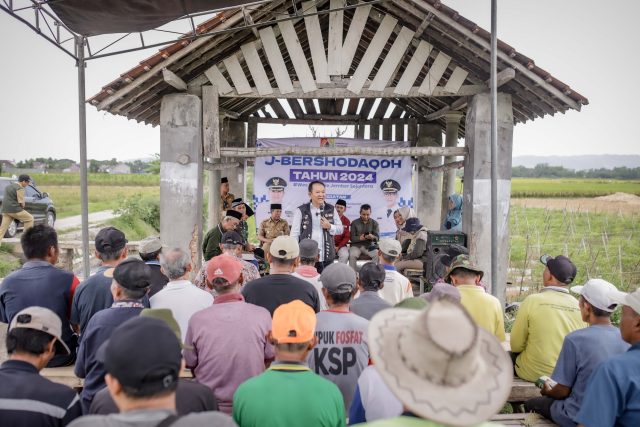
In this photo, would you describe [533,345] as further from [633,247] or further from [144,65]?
[633,247]

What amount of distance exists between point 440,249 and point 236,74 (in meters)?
4.24

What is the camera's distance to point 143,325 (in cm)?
188

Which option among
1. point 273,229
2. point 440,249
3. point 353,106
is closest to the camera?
point 440,249

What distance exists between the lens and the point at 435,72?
25.0 ft

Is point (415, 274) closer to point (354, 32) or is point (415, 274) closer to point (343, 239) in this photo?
point (343, 239)

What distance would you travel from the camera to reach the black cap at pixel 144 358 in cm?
179

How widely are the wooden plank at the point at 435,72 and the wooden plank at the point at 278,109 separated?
458 cm

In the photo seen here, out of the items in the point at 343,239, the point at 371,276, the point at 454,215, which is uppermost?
the point at 454,215

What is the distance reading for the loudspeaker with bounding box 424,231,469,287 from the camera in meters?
8.05

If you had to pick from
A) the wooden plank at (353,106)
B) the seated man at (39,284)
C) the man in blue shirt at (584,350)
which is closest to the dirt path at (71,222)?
the wooden plank at (353,106)

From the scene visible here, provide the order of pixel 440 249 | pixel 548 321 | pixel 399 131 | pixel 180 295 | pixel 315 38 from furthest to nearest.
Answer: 1. pixel 399 131
2. pixel 440 249
3. pixel 315 38
4. pixel 548 321
5. pixel 180 295

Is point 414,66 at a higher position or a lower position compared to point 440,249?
higher

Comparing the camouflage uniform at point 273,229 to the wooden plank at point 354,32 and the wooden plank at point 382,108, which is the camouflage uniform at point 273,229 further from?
the wooden plank at point 382,108

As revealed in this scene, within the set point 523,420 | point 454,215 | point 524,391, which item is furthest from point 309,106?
point 523,420
